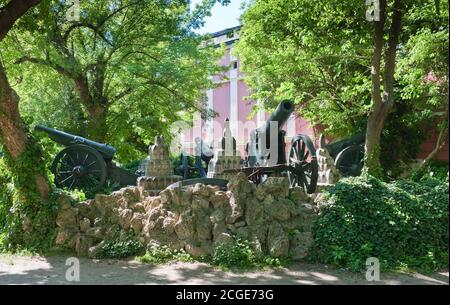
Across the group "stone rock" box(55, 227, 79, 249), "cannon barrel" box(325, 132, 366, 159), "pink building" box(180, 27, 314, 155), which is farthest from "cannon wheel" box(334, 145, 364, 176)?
"pink building" box(180, 27, 314, 155)

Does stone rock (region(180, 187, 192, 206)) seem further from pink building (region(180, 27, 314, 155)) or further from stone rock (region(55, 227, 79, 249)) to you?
pink building (region(180, 27, 314, 155))

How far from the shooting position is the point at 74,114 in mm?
19594

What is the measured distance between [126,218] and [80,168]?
5441mm

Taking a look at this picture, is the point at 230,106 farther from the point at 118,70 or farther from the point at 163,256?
the point at 163,256

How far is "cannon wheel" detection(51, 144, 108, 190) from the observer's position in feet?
42.8

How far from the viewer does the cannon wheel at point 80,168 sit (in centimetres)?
1305

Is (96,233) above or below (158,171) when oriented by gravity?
below

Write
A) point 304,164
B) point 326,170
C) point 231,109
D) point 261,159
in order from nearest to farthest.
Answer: point 304,164
point 326,170
point 261,159
point 231,109

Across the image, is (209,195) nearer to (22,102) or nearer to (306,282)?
(306,282)

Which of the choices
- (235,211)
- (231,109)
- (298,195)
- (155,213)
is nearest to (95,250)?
(155,213)

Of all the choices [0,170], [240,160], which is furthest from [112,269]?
[240,160]

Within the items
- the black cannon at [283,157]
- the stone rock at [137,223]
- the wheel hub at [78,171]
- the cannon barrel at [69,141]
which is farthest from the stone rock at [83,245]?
the cannon barrel at [69,141]

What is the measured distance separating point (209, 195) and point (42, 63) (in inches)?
478

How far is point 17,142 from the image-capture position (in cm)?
874
